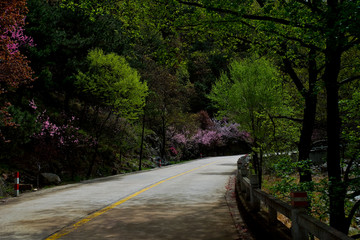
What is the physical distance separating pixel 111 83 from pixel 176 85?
17787 millimetres

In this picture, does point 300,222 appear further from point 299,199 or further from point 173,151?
point 173,151

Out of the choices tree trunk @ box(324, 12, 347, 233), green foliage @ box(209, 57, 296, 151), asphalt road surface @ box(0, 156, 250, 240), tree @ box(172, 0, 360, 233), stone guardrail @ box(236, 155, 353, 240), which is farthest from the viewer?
green foliage @ box(209, 57, 296, 151)

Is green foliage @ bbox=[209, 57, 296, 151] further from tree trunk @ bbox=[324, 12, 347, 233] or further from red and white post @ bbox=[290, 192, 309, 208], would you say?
red and white post @ bbox=[290, 192, 309, 208]

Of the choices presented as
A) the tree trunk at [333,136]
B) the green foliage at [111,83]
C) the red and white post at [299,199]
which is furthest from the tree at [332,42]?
the green foliage at [111,83]

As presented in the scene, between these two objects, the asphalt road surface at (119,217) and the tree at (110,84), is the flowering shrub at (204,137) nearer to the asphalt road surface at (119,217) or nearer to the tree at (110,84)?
the tree at (110,84)

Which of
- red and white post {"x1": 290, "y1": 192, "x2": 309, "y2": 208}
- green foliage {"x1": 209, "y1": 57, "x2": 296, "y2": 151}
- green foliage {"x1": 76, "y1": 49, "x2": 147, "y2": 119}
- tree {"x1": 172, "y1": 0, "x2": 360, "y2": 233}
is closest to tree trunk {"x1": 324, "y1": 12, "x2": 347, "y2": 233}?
tree {"x1": 172, "y1": 0, "x2": 360, "y2": 233}

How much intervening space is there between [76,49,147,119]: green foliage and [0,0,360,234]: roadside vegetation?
0.33 ft

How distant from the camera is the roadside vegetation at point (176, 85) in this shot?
6.15 metres

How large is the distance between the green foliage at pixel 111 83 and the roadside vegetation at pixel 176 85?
0.10m

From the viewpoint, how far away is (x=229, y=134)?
200 ft

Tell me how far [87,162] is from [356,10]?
923 inches

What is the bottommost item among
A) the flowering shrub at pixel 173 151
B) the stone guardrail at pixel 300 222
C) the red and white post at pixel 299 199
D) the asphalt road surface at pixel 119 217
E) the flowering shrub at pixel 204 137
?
the asphalt road surface at pixel 119 217

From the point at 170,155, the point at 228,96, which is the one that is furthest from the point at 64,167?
the point at 170,155

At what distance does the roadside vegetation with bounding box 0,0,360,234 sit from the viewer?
20.2 feet
